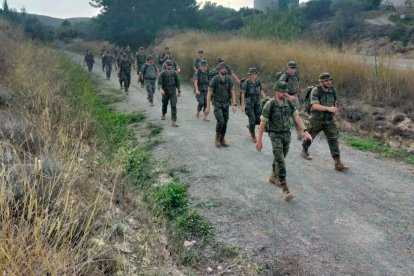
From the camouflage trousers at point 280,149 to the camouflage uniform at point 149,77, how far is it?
29.8 feet

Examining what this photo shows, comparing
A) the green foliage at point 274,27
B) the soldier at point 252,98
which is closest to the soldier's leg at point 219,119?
the soldier at point 252,98

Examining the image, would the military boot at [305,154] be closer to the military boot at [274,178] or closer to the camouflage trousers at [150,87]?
the military boot at [274,178]

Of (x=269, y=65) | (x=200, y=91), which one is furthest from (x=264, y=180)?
(x=269, y=65)

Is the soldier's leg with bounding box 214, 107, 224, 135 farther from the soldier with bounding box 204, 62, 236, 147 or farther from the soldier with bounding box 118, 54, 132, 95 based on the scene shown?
the soldier with bounding box 118, 54, 132, 95

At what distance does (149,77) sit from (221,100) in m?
6.33

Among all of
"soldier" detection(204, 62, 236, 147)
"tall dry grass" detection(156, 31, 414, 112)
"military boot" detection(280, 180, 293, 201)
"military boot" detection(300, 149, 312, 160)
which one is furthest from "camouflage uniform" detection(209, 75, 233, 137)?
"tall dry grass" detection(156, 31, 414, 112)

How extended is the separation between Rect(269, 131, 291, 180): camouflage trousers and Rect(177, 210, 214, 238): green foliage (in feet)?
5.09

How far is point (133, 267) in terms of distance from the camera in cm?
408

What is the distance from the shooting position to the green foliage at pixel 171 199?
6.22m

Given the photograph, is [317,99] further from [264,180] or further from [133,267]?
[133,267]

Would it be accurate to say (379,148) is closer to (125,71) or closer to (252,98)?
(252,98)

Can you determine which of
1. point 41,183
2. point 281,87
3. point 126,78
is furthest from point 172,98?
point 41,183

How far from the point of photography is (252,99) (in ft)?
34.0

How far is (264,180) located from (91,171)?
3.09m
